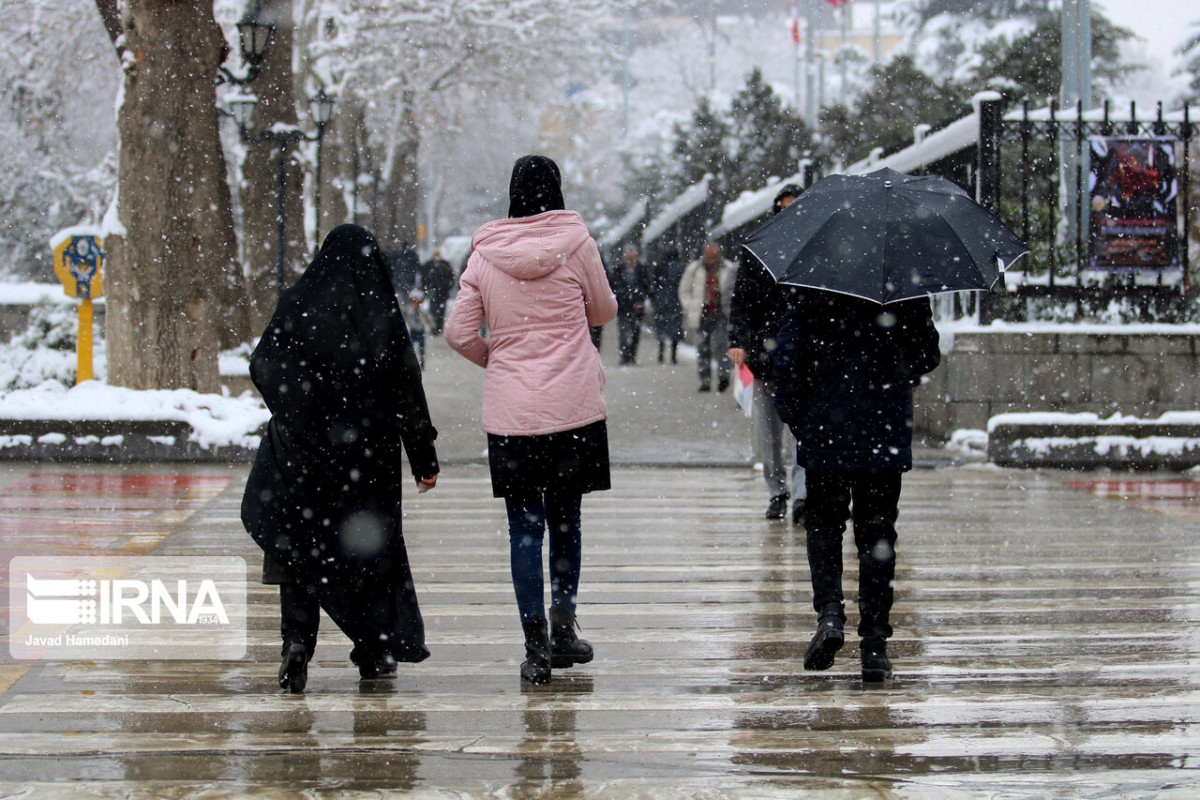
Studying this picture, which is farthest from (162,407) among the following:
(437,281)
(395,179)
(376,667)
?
(395,179)

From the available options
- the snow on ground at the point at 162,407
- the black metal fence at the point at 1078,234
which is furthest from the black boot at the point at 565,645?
the black metal fence at the point at 1078,234

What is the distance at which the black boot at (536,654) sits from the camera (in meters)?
5.79

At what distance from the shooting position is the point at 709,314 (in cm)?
2078

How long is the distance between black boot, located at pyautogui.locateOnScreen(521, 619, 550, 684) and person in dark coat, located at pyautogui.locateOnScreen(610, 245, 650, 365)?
20.8m

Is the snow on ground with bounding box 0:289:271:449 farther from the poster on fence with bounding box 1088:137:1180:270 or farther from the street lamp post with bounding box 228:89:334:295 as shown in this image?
the poster on fence with bounding box 1088:137:1180:270

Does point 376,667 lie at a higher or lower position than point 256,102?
lower

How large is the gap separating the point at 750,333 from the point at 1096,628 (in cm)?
278

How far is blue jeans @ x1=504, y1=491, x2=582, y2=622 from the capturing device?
5.86 metres

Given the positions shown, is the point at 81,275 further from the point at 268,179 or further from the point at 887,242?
the point at 887,242

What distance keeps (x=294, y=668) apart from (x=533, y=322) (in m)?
1.47

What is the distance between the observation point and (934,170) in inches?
604

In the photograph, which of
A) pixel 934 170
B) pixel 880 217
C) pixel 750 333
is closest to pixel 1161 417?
pixel 934 170

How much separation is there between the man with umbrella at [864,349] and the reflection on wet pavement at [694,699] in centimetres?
42

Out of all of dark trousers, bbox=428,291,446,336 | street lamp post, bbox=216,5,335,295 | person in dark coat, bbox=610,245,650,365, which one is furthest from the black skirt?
dark trousers, bbox=428,291,446,336
